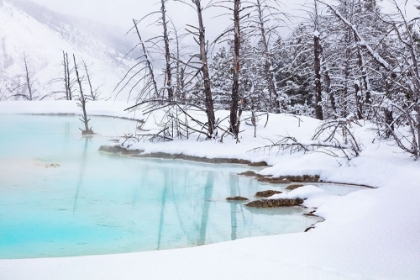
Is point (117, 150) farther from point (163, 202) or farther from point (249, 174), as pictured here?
point (163, 202)

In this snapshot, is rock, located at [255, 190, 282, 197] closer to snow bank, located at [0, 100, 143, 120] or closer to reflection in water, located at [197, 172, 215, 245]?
reflection in water, located at [197, 172, 215, 245]

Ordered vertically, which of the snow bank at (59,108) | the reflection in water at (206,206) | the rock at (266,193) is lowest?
the reflection in water at (206,206)

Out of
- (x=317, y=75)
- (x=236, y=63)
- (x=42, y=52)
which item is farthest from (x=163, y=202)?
(x=42, y=52)

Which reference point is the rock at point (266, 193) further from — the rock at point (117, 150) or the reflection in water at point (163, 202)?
the rock at point (117, 150)

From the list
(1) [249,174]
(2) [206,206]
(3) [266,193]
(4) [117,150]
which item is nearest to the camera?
(2) [206,206]

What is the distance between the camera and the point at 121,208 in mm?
7156

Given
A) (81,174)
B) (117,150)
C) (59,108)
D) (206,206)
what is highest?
(59,108)

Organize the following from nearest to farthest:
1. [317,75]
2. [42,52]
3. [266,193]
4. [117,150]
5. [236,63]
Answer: [266,193] < [236,63] < [117,150] < [317,75] < [42,52]

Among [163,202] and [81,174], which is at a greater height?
[81,174]

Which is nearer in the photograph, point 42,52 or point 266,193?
point 266,193

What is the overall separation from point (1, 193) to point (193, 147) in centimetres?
557

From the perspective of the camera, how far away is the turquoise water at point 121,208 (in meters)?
5.52

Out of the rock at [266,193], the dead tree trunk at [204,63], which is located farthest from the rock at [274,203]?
the dead tree trunk at [204,63]

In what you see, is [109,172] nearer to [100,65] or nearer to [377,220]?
[377,220]
